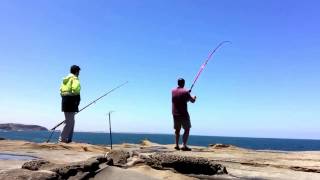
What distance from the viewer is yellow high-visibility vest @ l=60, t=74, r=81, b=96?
481 inches

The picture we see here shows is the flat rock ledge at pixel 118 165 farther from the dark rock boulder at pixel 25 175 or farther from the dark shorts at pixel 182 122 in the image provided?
the dark shorts at pixel 182 122

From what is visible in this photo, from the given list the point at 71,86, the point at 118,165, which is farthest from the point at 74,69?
the point at 118,165

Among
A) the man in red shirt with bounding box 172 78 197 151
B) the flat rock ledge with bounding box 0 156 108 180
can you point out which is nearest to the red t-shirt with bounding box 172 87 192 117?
the man in red shirt with bounding box 172 78 197 151

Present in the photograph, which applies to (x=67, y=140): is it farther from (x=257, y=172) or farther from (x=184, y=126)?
(x=257, y=172)

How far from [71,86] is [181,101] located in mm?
2866

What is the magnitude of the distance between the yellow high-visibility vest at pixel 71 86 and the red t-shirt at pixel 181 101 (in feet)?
8.29

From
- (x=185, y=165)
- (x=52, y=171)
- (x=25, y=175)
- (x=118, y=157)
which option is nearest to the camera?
(x=25, y=175)

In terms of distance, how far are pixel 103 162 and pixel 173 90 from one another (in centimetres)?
598

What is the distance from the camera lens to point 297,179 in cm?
691

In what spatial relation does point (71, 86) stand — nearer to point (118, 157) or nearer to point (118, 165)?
point (118, 157)

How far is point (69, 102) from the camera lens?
39.8ft

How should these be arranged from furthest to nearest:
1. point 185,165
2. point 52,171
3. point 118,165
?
point 185,165 → point 118,165 → point 52,171

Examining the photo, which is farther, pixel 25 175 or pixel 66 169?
pixel 66 169

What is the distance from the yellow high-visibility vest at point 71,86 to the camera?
1221 centimetres
